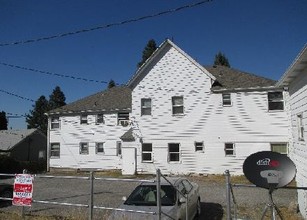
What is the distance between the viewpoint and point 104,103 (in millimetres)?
33125

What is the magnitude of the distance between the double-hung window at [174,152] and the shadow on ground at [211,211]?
11.4 metres

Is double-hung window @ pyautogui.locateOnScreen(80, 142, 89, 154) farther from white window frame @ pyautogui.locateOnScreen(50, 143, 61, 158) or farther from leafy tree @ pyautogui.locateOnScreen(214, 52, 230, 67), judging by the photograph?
leafy tree @ pyautogui.locateOnScreen(214, 52, 230, 67)

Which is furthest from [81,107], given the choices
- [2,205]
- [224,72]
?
[2,205]

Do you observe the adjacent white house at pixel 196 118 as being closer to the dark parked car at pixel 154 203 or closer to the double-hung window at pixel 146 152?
the double-hung window at pixel 146 152

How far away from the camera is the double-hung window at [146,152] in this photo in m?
27.3

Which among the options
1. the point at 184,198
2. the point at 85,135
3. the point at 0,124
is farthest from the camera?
the point at 0,124

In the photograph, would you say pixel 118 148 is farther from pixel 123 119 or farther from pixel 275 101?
pixel 275 101

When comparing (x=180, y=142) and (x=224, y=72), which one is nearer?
(x=180, y=142)

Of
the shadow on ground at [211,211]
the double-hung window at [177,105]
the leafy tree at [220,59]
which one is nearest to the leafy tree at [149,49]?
the leafy tree at [220,59]

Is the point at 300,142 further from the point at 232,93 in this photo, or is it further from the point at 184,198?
the point at 232,93

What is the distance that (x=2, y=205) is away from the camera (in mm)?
14617

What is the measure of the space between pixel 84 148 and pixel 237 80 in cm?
1609

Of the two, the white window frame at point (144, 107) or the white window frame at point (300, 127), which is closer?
the white window frame at point (300, 127)

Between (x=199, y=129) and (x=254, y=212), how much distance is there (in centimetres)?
1311
